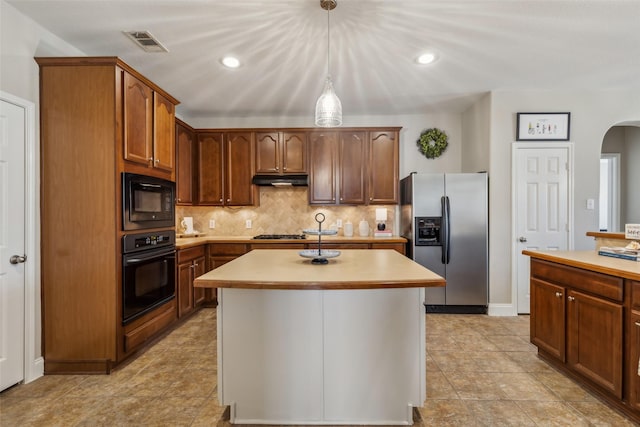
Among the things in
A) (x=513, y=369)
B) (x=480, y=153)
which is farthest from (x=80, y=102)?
(x=480, y=153)

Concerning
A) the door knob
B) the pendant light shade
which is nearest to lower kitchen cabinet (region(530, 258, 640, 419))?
the pendant light shade

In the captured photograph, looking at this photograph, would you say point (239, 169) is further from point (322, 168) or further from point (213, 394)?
point (213, 394)

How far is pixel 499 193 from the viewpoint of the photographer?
377cm

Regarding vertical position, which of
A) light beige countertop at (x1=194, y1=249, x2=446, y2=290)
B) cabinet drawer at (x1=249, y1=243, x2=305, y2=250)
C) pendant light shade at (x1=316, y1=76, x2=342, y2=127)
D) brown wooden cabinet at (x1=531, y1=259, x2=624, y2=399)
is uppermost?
pendant light shade at (x1=316, y1=76, x2=342, y2=127)

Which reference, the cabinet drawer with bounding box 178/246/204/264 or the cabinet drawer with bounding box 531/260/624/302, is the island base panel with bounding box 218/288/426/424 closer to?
the cabinet drawer with bounding box 531/260/624/302

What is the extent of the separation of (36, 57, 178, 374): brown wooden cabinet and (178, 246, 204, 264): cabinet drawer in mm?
1121

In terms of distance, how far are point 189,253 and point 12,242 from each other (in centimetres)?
166

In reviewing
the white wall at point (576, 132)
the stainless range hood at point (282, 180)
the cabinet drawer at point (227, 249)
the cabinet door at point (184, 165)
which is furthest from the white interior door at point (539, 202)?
the cabinet door at point (184, 165)

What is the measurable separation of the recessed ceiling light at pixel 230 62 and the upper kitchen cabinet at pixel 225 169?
1388mm

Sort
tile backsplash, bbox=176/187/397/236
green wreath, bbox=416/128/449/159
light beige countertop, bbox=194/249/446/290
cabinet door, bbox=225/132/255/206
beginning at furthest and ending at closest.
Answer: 1. tile backsplash, bbox=176/187/397/236
2. green wreath, bbox=416/128/449/159
3. cabinet door, bbox=225/132/255/206
4. light beige countertop, bbox=194/249/446/290

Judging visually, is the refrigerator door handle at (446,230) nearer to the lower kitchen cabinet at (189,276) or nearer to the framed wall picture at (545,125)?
the framed wall picture at (545,125)

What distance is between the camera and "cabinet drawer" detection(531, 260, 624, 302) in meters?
1.88

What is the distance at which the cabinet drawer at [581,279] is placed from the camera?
1.88m

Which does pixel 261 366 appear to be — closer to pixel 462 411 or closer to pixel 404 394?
pixel 404 394
